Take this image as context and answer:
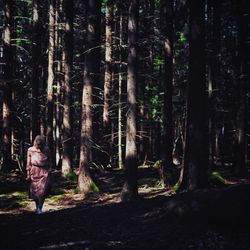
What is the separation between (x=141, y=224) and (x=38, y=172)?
354 cm

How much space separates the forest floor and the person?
60 centimetres

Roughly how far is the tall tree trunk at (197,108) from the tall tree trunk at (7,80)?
1038cm

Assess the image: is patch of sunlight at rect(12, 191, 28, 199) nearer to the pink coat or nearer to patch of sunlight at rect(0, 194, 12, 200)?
patch of sunlight at rect(0, 194, 12, 200)

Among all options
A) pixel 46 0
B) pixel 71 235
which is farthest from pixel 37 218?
pixel 46 0

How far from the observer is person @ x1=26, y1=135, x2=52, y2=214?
10.5 meters

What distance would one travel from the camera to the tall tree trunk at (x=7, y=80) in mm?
18188

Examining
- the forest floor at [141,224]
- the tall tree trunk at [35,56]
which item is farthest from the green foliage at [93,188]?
the tall tree trunk at [35,56]

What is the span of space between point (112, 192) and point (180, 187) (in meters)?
2.86

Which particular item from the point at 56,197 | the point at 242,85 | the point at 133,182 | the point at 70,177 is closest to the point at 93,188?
the point at 56,197

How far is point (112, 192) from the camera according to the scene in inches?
591

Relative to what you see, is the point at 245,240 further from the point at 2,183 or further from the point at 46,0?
the point at 46,0

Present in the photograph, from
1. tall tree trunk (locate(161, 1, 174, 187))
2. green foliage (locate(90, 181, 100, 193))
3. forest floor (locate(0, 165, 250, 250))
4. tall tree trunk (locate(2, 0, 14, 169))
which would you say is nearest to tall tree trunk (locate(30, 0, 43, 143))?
tall tree trunk (locate(2, 0, 14, 169))

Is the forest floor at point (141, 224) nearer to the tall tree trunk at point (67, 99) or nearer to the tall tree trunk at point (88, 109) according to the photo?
the tall tree trunk at point (88, 109)

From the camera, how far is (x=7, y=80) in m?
18.4
